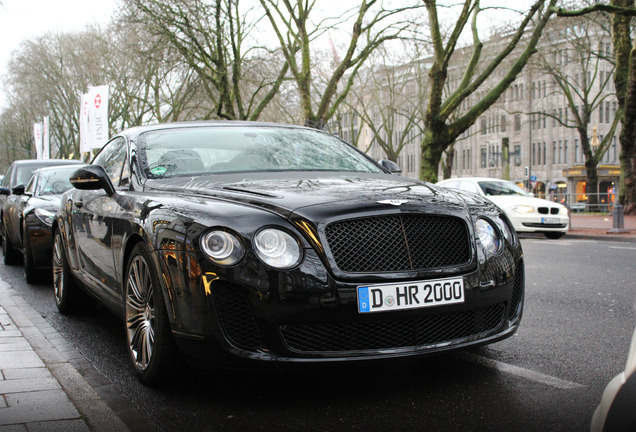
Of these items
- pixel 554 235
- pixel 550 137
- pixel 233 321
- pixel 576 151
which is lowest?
pixel 554 235

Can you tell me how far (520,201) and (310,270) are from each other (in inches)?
605

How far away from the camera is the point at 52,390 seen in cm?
374

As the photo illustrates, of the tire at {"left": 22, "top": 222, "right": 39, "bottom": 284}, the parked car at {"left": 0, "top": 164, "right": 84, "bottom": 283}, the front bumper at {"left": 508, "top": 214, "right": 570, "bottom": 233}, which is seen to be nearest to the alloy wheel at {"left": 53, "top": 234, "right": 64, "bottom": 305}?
the parked car at {"left": 0, "top": 164, "right": 84, "bottom": 283}

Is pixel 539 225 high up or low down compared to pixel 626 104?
down

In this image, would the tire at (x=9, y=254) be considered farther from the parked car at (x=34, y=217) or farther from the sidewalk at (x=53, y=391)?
the sidewalk at (x=53, y=391)

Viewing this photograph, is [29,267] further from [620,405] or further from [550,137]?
[550,137]

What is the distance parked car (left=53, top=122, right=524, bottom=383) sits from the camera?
3.36 meters

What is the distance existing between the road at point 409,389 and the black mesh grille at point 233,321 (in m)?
0.34

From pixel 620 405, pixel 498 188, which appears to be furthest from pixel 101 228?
pixel 498 188

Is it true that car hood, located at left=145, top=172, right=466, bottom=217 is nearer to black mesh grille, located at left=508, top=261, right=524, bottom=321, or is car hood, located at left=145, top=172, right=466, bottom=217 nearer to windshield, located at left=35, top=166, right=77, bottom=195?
black mesh grille, located at left=508, top=261, right=524, bottom=321

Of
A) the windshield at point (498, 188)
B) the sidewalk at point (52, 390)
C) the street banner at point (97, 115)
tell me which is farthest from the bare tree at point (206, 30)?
the sidewalk at point (52, 390)

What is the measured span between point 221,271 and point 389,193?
40.7 inches

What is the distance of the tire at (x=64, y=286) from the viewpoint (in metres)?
6.33

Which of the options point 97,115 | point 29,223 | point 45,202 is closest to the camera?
point 29,223
